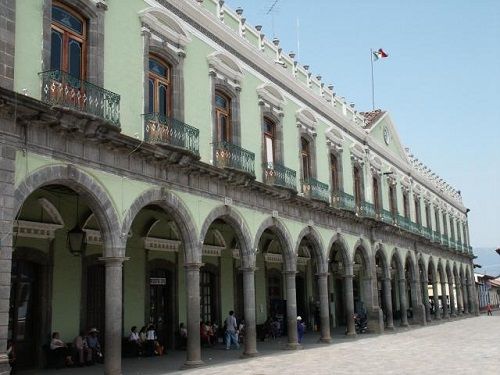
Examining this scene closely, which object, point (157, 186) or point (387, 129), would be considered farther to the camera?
point (387, 129)

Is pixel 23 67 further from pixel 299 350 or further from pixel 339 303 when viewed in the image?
pixel 339 303

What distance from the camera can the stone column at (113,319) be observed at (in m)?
11.9

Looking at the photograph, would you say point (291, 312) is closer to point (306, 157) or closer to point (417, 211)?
point (306, 157)

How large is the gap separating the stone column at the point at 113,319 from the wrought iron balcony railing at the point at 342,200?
1234 centimetres

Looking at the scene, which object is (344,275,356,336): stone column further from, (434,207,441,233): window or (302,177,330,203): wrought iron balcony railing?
(434,207,441,233): window

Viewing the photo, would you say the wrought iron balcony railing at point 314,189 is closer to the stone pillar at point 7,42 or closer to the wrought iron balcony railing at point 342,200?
the wrought iron balcony railing at point 342,200

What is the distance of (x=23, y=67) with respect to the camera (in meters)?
10.6

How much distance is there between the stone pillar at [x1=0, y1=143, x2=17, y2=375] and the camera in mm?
9453

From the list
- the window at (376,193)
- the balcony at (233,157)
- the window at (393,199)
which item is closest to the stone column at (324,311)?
the balcony at (233,157)

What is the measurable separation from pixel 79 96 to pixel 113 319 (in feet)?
14.2

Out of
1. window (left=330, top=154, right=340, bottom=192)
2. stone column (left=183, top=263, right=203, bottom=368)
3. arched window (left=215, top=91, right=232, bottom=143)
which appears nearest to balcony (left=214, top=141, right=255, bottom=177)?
arched window (left=215, top=91, right=232, bottom=143)

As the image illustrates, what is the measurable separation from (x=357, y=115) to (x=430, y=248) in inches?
474

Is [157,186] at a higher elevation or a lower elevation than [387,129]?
lower

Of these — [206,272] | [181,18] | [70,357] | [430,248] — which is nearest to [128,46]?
[181,18]
